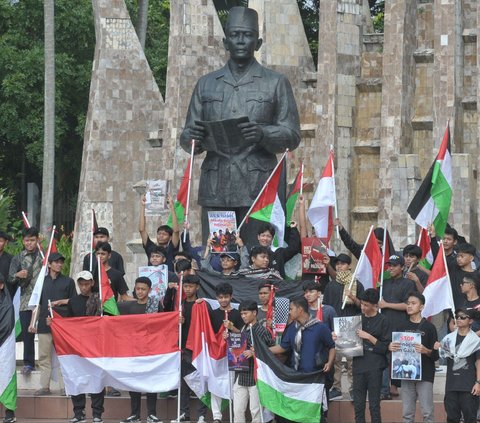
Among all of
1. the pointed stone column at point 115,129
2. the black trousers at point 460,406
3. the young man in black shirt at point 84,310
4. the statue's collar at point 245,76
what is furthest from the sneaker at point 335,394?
the pointed stone column at point 115,129

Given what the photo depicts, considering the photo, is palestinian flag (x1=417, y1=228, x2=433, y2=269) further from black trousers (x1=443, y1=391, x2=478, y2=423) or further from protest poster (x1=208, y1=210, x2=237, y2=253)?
black trousers (x1=443, y1=391, x2=478, y2=423)

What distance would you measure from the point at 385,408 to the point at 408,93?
13.6 meters

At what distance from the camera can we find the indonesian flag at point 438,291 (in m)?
20.8

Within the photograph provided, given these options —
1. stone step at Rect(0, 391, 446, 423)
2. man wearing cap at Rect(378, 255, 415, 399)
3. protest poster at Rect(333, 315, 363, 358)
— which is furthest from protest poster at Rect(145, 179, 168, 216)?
protest poster at Rect(333, 315, 363, 358)

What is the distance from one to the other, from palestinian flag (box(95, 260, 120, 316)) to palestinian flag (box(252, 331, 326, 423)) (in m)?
2.57

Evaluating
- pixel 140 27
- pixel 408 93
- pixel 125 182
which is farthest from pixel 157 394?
pixel 140 27

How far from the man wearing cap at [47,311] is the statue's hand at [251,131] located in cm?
276

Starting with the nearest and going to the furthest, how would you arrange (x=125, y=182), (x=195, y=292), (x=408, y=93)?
(x=195, y=292) < (x=408, y=93) < (x=125, y=182)

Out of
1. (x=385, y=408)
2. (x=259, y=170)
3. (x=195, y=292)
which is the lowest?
(x=385, y=408)

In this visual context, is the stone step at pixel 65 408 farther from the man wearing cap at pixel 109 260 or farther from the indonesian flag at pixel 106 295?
the man wearing cap at pixel 109 260

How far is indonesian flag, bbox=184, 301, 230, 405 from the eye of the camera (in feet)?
70.0

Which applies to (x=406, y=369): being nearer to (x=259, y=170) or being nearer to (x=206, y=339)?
(x=206, y=339)

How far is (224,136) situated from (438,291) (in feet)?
12.5

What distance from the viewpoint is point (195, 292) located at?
71.2 feet
